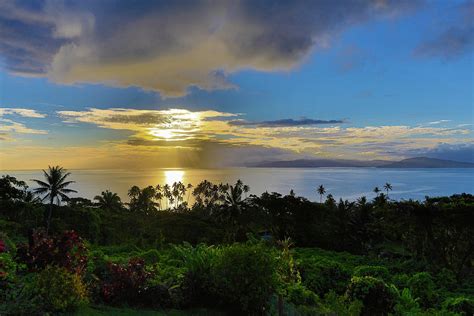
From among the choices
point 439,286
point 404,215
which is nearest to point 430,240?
point 404,215

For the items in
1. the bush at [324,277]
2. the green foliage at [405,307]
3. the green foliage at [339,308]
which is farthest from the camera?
the bush at [324,277]

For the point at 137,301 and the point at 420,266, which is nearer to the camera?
the point at 137,301

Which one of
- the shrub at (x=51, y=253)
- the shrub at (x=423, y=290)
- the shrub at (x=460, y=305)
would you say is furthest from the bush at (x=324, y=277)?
the shrub at (x=51, y=253)

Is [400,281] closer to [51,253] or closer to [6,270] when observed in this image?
[51,253]

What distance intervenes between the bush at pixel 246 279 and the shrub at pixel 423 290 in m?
11.6

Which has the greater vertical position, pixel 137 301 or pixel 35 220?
pixel 137 301

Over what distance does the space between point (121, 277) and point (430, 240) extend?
32.0m

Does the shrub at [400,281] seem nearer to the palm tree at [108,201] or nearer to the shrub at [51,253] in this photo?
the shrub at [51,253]

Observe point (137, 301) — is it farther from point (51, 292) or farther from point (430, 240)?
point (430, 240)

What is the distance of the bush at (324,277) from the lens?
18125 mm

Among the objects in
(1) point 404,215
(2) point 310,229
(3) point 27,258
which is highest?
(3) point 27,258

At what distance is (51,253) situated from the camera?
29.3ft

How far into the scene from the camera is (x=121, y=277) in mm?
9211

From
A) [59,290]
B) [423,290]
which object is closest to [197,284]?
[59,290]
